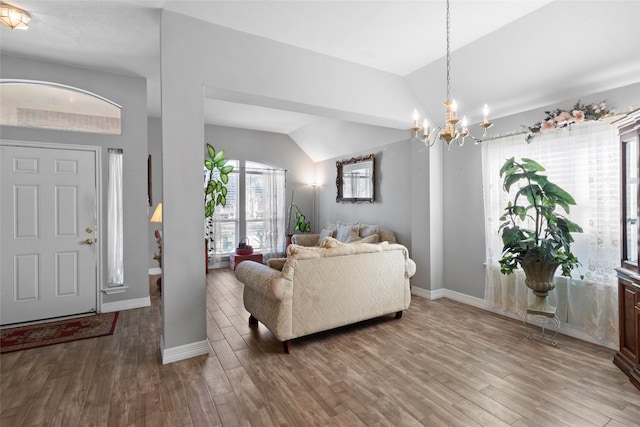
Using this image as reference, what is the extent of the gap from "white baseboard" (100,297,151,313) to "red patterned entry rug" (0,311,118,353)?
19cm

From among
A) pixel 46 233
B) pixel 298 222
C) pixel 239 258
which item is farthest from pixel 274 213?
pixel 46 233

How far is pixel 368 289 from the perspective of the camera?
11.1ft

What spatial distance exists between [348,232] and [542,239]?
3207 millimetres

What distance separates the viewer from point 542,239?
312cm

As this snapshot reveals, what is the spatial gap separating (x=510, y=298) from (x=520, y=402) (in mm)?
1863

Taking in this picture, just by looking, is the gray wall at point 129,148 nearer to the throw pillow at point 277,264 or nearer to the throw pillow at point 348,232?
the throw pillow at point 277,264

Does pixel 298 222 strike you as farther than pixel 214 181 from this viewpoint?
Yes

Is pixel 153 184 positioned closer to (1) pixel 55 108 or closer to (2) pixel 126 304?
(1) pixel 55 108

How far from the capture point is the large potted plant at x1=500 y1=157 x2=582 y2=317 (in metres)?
3.01

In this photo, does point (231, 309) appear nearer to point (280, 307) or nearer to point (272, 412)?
point (280, 307)

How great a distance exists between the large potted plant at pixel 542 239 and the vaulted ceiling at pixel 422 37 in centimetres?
95

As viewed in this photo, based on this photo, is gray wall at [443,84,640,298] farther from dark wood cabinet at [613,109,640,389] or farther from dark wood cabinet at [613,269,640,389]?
dark wood cabinet at [613,269,640,389]

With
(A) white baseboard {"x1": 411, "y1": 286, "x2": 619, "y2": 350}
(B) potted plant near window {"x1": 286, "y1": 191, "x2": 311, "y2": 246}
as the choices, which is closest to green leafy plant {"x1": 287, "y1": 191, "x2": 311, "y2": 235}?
(B) potted plant near window {"x1": 286, "y1": 191, "x2": 311, "y2": 246}

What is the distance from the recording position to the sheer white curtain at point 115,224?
13.0 ft
